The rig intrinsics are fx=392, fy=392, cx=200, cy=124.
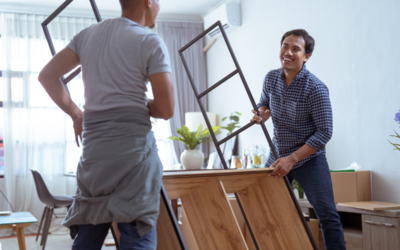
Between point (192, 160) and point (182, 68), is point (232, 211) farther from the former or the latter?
point (182, 68)

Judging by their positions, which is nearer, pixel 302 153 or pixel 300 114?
pixel 302 153

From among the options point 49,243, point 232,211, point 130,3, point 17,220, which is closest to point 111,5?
point 49,243

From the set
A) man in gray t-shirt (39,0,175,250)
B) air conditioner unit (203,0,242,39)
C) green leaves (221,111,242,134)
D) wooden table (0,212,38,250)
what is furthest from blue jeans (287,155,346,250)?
air conditioner unit (203,0,242,39)

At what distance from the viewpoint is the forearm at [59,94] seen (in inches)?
47.3

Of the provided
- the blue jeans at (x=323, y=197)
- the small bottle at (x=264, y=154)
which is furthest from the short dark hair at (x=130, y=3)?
the small bottle at (x=264, y=154)

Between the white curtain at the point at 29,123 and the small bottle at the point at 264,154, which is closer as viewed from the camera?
the small bottle at the point at 264,154

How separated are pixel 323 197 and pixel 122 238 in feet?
3.72

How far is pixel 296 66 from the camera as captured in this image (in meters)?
2.10

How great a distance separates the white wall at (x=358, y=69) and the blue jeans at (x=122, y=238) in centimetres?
233

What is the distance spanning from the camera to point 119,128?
1.10 m

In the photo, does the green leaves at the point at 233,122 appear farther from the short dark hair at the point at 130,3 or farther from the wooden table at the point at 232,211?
the short dark hair at the point at 130,3

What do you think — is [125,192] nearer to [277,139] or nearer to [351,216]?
[277,139]

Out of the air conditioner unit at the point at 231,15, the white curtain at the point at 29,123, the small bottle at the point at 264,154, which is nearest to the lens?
the small bottle at the point at 264,154

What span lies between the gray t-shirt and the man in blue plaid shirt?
998 mm
